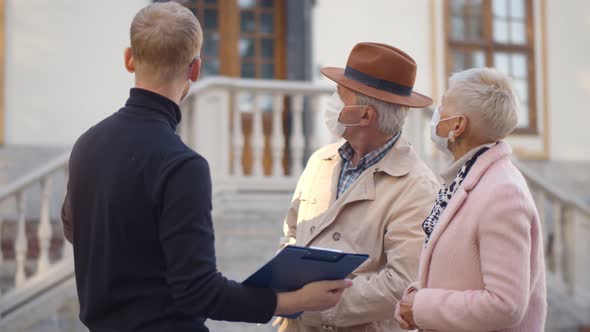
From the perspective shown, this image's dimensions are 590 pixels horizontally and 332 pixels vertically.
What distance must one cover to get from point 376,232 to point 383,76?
22.3 inches

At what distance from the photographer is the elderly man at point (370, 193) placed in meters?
2.58

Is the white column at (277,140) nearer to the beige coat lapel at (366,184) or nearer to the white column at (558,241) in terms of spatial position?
the white column at (558,241)

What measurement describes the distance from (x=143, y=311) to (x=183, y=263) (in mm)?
173

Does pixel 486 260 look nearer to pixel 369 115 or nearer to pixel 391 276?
pixel 391 276

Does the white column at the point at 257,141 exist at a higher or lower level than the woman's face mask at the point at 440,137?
lower

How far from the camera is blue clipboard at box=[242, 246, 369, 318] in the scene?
2.00 m

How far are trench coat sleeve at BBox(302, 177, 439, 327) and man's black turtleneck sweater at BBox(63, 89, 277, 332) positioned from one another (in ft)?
2.10

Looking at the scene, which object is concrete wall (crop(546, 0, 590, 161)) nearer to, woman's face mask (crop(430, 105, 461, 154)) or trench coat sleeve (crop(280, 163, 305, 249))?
trench coat sleeve (crop(280, 163, 305, 249))

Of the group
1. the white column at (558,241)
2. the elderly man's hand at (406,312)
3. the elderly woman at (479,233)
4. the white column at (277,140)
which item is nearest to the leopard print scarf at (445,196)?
the elderly woman at (479,233)

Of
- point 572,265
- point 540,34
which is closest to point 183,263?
point 572,265

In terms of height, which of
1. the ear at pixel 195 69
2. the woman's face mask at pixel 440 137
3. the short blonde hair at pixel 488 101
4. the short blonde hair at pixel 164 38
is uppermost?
the short blonde hair at pixel 164 38

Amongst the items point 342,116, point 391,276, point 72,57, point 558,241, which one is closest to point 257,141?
point 72,57

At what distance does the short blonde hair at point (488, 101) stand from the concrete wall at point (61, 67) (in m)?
6.24

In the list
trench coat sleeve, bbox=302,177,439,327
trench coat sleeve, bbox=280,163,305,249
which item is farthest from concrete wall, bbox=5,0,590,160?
trench coat sleeve, bbox=302,177,439,327
